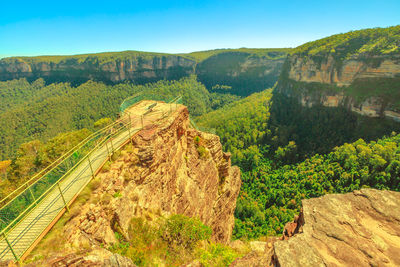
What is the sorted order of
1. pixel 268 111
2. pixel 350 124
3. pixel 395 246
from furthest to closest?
1. pixel 268 111
2. pixel 350 124
3. pixel 395 246

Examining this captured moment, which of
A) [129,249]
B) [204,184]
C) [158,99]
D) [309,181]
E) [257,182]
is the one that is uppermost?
[158,99]

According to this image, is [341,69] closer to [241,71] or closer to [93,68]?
[241,71]

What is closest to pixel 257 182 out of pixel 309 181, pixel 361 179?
pixel 309 181

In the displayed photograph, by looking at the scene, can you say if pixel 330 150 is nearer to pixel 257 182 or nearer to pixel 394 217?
pixel 257 182

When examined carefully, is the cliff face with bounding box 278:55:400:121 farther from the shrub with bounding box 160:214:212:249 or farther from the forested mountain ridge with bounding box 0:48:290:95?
the forested mountain ridge with bounding box 0:48:290:95

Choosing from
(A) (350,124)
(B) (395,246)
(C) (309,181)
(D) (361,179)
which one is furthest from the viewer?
(A) (350,124)

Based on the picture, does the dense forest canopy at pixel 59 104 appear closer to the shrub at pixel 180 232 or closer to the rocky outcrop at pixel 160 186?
the rocky outcrop at pixel 160 186

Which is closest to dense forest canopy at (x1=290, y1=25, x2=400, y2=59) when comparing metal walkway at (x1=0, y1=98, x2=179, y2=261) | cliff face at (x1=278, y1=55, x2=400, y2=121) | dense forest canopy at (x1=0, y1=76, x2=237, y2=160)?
cliff face at (x1=278, y1=55, x2=400, y2=121)
